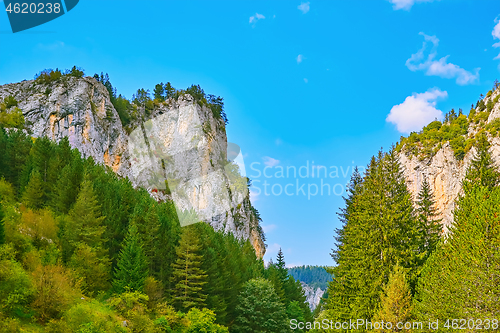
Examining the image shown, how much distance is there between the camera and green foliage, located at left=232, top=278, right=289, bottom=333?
38.0 meters

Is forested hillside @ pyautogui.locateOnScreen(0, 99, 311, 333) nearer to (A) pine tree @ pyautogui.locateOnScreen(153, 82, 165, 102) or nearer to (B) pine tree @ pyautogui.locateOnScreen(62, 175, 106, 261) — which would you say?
(B) pine tree @ pyautogui.locateOnScreen(62, 175, 106, 261)

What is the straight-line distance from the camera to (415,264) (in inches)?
1059

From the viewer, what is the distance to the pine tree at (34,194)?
41375mm

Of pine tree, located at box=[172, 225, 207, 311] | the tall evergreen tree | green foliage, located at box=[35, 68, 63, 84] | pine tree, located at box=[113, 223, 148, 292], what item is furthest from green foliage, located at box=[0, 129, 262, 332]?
green foliage, located at box=[35, 68, 63, 84]

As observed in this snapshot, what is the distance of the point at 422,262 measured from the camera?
27.3 meters

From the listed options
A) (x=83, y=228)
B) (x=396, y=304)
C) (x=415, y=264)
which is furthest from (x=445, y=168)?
(x=83, y=228)

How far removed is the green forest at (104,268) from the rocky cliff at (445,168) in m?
45.1

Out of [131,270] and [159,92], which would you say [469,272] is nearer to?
[131,270]

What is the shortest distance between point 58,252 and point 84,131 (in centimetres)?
5366

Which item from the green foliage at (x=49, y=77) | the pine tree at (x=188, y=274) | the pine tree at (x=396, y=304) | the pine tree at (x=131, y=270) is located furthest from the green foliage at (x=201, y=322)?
the green foliage at (x=49, y=77)

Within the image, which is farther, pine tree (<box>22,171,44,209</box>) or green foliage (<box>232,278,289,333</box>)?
pine tree (<box>22,171,44,209</box>)

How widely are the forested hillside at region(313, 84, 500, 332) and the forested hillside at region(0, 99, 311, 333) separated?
1333 centimetres

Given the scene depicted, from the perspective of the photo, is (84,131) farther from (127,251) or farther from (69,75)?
(127,251)

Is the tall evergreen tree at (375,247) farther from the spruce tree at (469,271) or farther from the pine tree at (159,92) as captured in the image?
the pine tree at (159,92)
